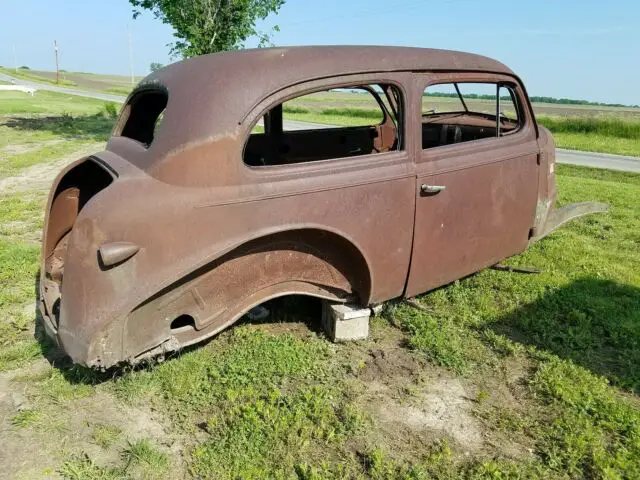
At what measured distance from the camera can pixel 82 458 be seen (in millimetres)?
2520

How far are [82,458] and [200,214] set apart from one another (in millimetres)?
1308

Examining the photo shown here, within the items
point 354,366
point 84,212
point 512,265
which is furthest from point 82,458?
point 512,265

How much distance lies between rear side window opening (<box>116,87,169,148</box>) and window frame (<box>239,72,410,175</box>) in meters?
1.16

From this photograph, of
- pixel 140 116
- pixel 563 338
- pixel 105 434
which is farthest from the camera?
pixel 140 116

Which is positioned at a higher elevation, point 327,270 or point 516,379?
point 327,270

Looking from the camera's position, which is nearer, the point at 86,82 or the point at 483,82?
the point at 483,82

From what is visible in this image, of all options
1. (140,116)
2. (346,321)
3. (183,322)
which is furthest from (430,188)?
(140,116)

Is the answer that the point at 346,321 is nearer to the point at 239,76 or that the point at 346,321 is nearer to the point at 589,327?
the point at 239,76

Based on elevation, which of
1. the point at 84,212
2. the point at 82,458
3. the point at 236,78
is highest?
the point at 236,78

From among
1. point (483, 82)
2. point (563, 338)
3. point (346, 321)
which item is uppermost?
point (483, 82)

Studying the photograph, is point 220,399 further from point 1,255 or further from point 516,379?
point 1,255

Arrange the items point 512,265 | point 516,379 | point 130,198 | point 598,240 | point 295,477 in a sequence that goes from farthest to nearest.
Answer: point 598,240
point 512,265
point 516,379
point 130,198
point 295,477

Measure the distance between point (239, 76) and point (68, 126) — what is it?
16623 millimetres

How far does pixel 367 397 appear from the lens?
3023 mm
